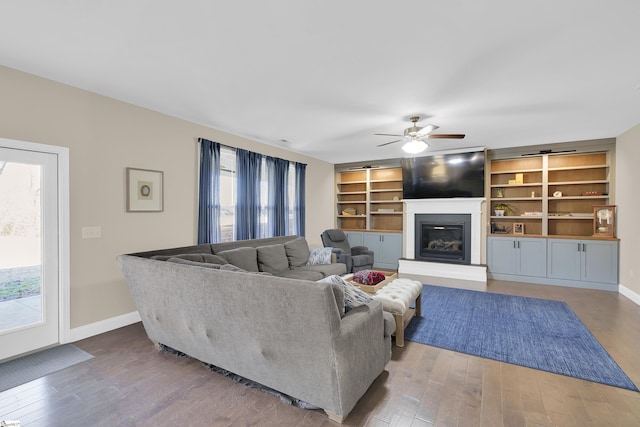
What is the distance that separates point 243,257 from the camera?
420cm

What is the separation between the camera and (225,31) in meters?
2.23

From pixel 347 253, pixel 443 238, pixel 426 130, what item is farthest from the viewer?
pixel 443 238

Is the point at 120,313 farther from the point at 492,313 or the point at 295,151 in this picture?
the point at 492,313

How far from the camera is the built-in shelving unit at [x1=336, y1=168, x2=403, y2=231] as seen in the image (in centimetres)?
780

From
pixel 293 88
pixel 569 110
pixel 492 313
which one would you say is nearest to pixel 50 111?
pixel 293 88

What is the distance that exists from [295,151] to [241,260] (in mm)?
3161

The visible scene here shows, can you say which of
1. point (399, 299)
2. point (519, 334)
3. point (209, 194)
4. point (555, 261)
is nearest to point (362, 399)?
point (399, 299)

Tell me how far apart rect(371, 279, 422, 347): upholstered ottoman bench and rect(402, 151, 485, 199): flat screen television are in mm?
3341

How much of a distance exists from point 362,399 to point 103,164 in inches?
144

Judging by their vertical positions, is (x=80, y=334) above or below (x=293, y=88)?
below

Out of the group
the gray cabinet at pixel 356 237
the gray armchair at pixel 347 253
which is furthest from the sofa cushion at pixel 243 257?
the gray cabinet at pixel 356 237

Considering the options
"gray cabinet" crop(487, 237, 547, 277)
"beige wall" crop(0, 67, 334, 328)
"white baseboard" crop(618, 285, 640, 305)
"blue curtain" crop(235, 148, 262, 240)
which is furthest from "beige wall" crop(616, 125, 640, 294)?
"beige wall" crop(0, 67, 334, 328)

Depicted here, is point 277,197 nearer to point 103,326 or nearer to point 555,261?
point 103,326

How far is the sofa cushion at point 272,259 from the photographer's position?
4484mm
